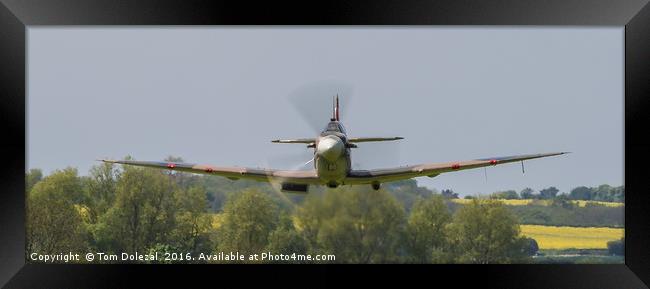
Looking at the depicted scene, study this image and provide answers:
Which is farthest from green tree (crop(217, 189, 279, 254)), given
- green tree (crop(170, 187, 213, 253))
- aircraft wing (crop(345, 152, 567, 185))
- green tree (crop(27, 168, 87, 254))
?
aircraft wing (crop(345, 152, 567, 185))

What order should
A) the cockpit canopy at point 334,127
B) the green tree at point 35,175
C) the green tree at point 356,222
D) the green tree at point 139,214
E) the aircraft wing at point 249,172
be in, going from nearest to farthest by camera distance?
the cockpit canopy at point 334,127 → the aircraft wing at point 249,172 → the green tree at point 356,222 → the green tree at point 139,214 → the green tree at point 35,175

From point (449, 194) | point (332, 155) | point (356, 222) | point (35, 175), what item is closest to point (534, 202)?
point (449, 194)

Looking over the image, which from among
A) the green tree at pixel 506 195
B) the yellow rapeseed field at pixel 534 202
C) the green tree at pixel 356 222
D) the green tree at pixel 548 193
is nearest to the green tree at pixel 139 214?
the green tree at pixel 356 222

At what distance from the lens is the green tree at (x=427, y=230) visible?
2967 centimetres

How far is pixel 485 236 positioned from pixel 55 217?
66.4 feet

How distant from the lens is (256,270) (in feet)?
49.3

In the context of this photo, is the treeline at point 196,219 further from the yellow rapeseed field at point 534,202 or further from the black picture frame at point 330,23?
the black picture frame at point 330,23

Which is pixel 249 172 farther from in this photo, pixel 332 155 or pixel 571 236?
pixel 571 236

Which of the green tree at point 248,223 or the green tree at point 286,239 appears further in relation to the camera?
the green tree at point 248,223

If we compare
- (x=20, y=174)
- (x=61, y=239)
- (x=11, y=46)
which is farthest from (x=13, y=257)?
(x=61, y=239)

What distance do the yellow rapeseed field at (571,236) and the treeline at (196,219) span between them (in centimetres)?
66

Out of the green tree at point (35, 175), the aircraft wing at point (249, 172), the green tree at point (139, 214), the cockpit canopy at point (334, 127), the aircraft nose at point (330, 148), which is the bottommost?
the green tree at point (139, 214)

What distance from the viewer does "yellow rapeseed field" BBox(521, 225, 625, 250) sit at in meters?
36.6

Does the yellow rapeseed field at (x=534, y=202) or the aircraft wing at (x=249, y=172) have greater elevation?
the aircraft wing at (x=249, y=172)
